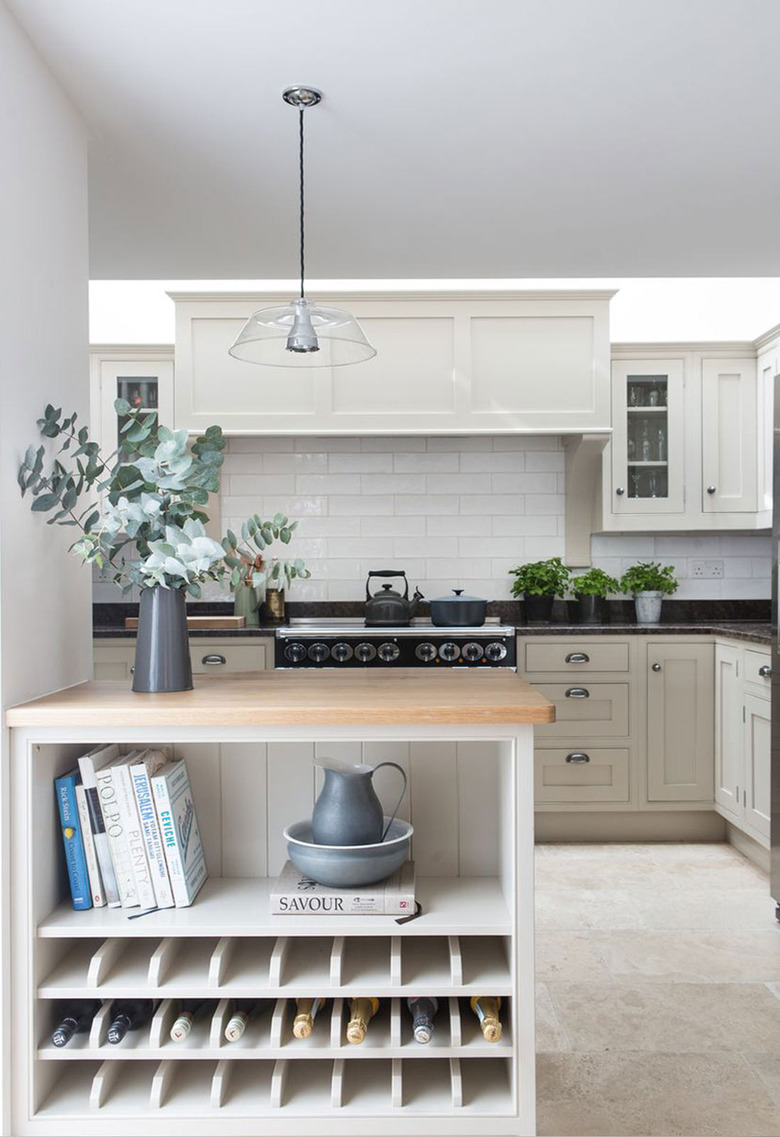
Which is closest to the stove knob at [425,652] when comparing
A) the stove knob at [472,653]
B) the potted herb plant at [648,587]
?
the stove knob at [472,653]

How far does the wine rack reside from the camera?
5.93 feet

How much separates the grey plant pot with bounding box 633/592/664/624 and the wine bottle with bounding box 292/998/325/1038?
3.19 m

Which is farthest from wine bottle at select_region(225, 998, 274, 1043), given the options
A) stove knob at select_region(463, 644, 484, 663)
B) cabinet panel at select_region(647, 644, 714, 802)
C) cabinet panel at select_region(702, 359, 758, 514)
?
cabinet panel at select_region(702, 359, 758, 514)

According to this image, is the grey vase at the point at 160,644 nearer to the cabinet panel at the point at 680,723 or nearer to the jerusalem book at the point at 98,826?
the jerusalem book at the point at 98,826

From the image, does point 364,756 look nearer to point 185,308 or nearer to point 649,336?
point 185,308

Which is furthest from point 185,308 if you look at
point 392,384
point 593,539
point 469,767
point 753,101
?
point 469,767

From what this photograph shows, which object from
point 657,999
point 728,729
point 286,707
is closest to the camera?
point 286,707

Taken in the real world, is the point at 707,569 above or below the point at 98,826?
above

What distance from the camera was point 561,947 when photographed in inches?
124

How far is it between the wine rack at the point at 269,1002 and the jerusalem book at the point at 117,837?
0.05m

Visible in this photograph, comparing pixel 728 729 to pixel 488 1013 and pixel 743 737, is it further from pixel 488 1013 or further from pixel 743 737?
pixel 488 1013

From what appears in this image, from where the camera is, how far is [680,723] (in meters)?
4.36

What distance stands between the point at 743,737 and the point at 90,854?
2935mm

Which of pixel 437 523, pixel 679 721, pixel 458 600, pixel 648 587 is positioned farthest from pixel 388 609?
pixel 679 721
